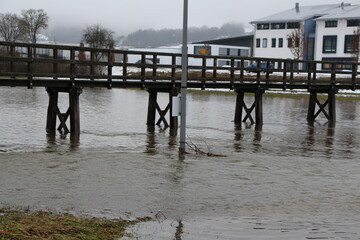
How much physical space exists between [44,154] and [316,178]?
282 inches

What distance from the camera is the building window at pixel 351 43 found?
7624 centimetres

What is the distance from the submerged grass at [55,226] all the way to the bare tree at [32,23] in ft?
321

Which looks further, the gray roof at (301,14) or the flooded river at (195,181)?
the gray roof at (301,14)

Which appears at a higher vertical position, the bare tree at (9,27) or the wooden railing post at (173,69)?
the bare tree at (9,27)

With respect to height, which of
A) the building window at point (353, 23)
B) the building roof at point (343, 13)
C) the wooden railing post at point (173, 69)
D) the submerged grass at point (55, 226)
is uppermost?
the building roof at point (343, 13)

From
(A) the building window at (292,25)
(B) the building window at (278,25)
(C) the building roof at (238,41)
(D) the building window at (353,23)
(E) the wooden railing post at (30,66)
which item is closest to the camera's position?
(E) the wooden railing post at (30,66)

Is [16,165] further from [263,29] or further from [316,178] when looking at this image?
[263,29]

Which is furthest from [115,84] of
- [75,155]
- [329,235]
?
[329,235]

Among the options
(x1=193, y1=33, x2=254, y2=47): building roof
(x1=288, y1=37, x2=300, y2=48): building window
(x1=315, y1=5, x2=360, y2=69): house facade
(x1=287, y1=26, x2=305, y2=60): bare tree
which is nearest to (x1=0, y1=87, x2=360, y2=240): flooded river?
(x1=315, y1=5, x2=360, y2=69): house facade

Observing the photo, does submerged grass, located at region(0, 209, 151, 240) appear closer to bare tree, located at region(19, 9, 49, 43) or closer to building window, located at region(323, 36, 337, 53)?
building window, located at region(323, 36, 337, 53)

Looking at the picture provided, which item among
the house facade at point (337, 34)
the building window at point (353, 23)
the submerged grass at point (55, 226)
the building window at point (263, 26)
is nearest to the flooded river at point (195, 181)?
the submerged grass at point (55, 226)

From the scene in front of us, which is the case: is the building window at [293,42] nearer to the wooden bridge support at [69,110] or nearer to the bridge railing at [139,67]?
the bridge railing at [139,67]

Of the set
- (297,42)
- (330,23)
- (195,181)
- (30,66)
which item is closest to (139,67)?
(30,66)

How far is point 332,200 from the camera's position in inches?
436
